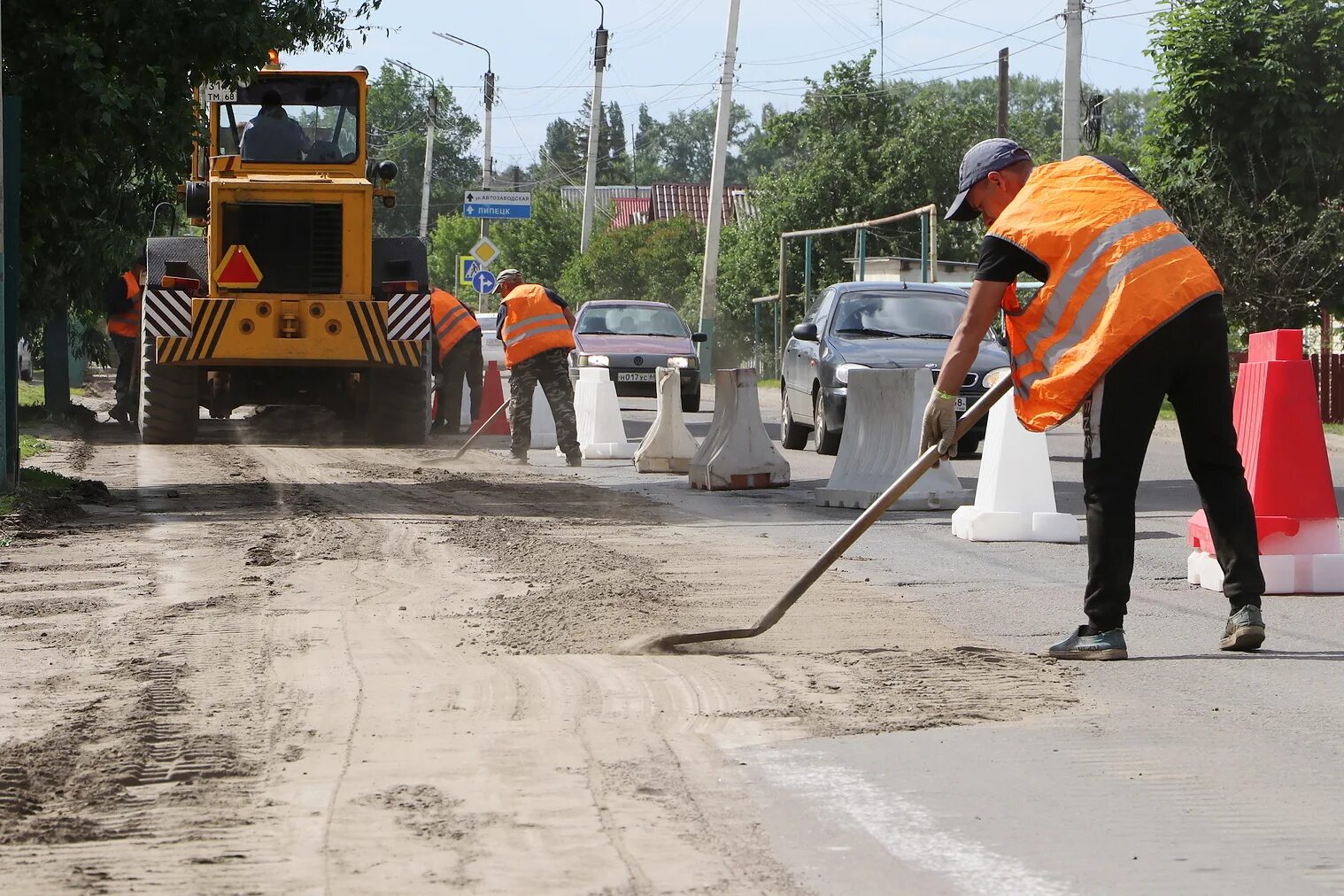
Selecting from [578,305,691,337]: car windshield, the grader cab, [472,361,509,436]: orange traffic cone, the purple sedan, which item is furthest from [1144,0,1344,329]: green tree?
the grader cab

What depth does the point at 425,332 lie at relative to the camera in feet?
57.1

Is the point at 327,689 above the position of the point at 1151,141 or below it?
below

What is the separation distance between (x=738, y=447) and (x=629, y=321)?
14020mm

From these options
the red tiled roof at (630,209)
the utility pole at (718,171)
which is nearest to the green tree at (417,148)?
the red tiled roof at (630,209)

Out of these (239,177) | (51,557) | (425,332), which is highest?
(239,177)

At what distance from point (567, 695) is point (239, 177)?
12747 millimetres

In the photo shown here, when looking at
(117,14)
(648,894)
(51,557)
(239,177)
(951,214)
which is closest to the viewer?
(648,894)

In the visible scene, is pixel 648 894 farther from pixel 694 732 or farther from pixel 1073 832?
pixel 694 732

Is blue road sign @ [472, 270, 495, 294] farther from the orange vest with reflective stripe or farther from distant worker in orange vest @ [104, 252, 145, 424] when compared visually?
the orange vest with reflective stripe

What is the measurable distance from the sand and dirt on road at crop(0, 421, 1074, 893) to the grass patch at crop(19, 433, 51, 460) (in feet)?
20.7

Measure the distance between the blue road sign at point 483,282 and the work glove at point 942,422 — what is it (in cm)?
3253

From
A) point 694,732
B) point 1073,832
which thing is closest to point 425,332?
point 694,732

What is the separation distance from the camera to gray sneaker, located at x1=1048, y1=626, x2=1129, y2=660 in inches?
241

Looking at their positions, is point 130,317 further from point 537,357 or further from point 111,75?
point 111,75
